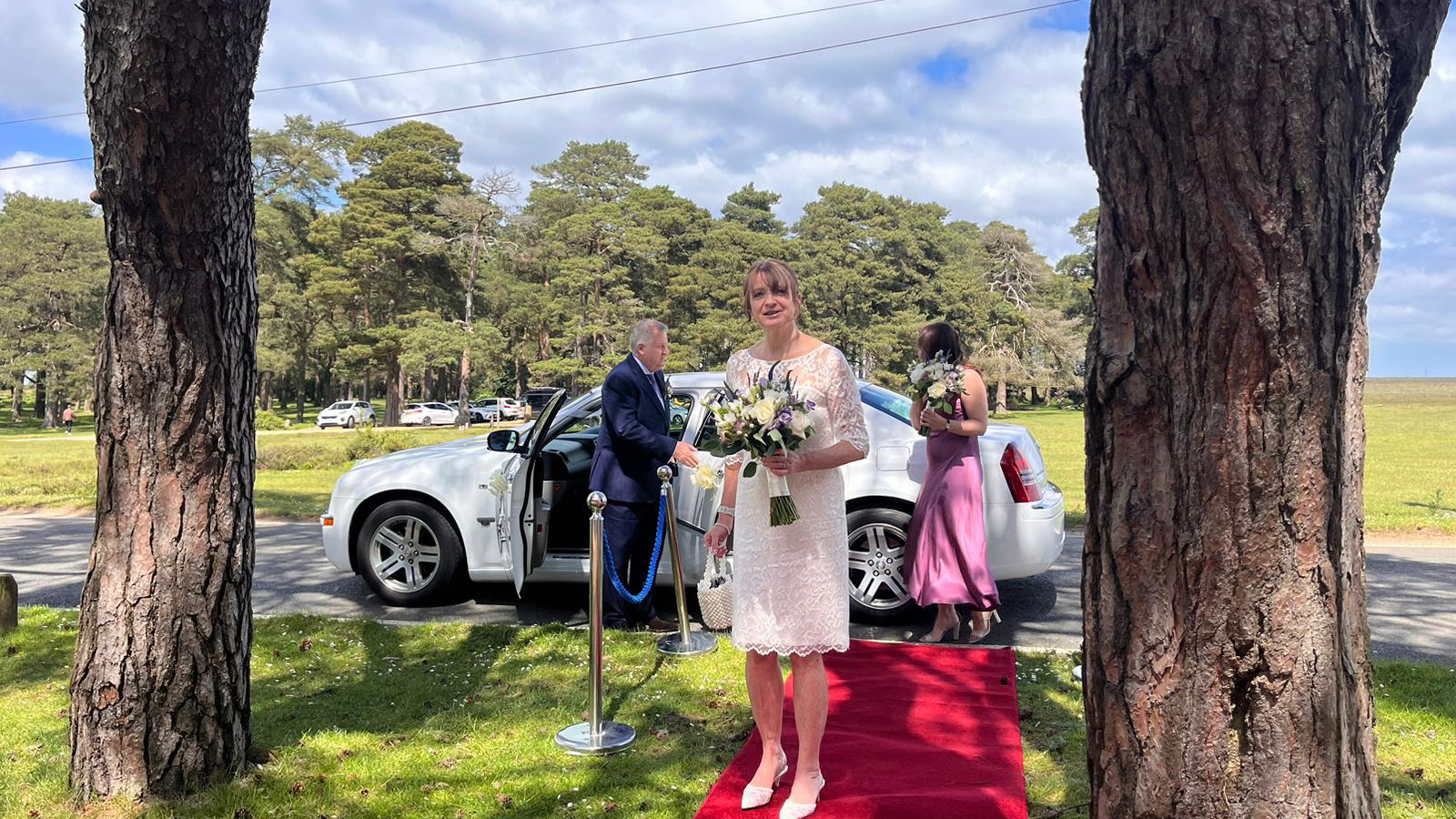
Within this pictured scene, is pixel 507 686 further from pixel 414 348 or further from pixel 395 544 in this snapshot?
pixel 414 348

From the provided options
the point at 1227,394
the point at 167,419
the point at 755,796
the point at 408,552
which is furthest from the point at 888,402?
the point at 1227,394

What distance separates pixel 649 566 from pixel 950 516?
77.2 inches

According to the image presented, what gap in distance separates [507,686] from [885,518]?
8.39 ft

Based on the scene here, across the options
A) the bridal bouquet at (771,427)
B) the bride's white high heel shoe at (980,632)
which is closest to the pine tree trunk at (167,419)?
the bridal bouquet at (771,427)

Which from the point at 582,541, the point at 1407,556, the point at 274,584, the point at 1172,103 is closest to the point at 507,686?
the point at 582,541

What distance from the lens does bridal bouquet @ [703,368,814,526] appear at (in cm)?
342

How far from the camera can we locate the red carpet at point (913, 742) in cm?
364

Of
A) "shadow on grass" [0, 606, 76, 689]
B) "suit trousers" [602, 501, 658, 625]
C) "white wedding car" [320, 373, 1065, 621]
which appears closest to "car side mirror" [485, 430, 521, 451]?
"white wedding car" [320, 373, 1065, 621]

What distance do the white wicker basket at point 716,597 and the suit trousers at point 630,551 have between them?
0.41 m

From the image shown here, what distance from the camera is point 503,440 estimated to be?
6.55 m

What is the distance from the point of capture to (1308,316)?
1953mm

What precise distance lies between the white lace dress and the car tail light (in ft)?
9.13

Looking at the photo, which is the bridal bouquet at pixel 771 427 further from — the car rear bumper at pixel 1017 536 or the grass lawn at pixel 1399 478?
the car rear bumper at pixel 1017 536

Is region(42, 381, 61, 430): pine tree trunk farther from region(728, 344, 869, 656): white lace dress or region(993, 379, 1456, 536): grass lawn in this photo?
region(728, 344, 869, 656): white lace dress
